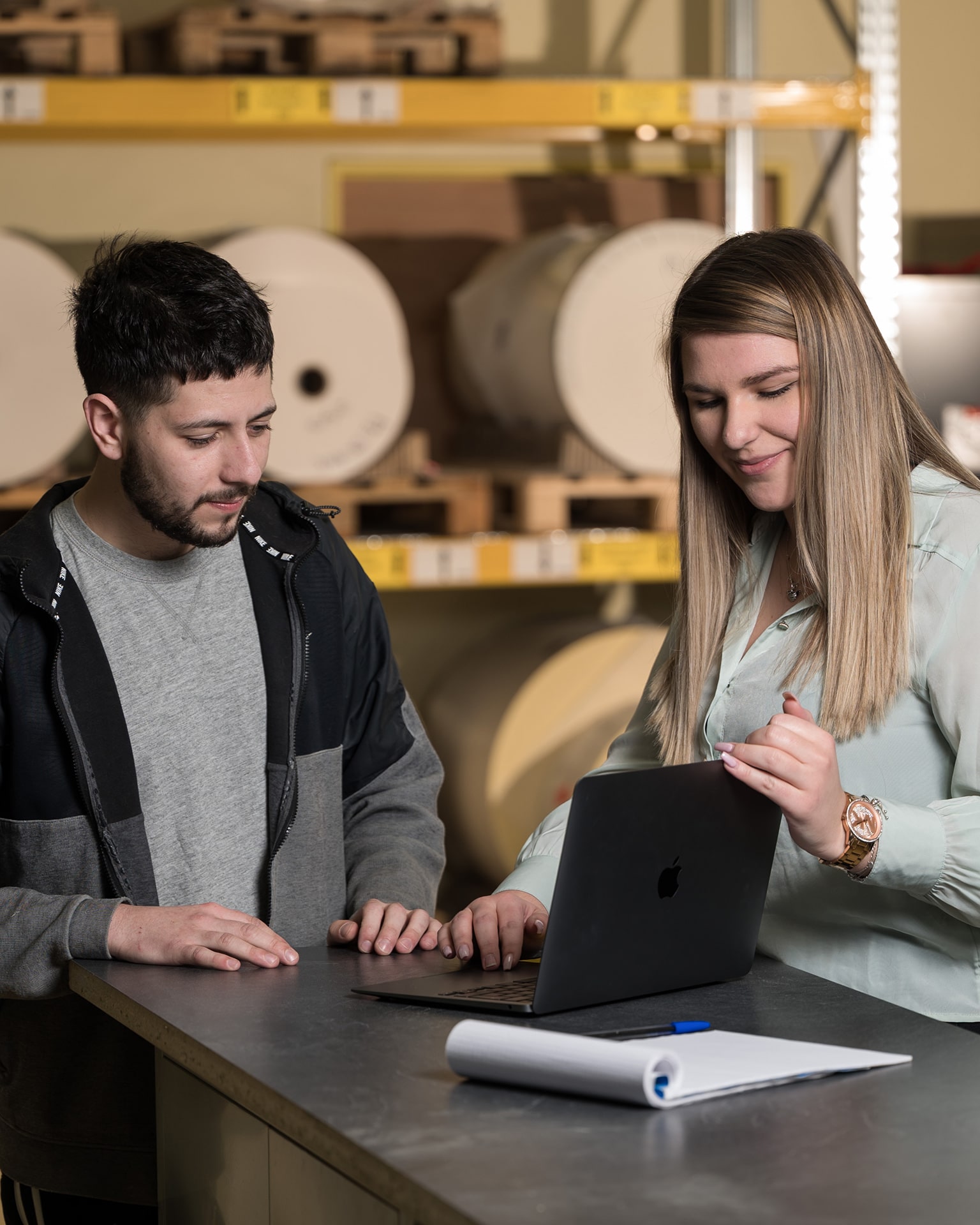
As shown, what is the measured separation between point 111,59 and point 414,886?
2.60 metres

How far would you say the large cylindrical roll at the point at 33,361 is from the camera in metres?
3.76

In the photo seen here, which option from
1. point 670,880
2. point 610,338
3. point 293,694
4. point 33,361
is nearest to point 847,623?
point 670,880

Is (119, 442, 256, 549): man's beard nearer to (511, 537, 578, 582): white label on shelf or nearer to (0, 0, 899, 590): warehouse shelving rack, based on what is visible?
(0, 0, 899, 590): warehouse shelving rack

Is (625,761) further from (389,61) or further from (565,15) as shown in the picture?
(565,15)

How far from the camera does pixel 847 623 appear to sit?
6.03ft

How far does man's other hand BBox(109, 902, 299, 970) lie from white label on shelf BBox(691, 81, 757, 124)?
3.02 metres

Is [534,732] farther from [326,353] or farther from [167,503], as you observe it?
[167,503]

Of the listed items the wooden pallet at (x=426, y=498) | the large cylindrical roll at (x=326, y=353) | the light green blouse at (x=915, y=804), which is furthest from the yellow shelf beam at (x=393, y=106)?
the light green blouse at (x=915, y=804)

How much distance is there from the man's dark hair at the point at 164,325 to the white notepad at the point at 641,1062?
110 centimetres

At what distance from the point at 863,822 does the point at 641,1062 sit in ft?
1.69

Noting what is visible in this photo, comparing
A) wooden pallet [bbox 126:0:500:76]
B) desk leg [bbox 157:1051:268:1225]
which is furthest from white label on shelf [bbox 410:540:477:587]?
desk leg [bbox 157:1051:268:1225]

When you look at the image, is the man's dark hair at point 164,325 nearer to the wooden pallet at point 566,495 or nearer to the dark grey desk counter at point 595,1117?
the dark grey desk counter at point 595,1117

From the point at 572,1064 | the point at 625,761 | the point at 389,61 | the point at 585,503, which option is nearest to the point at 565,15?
the point at 389,61

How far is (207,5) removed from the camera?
15.7 ft
